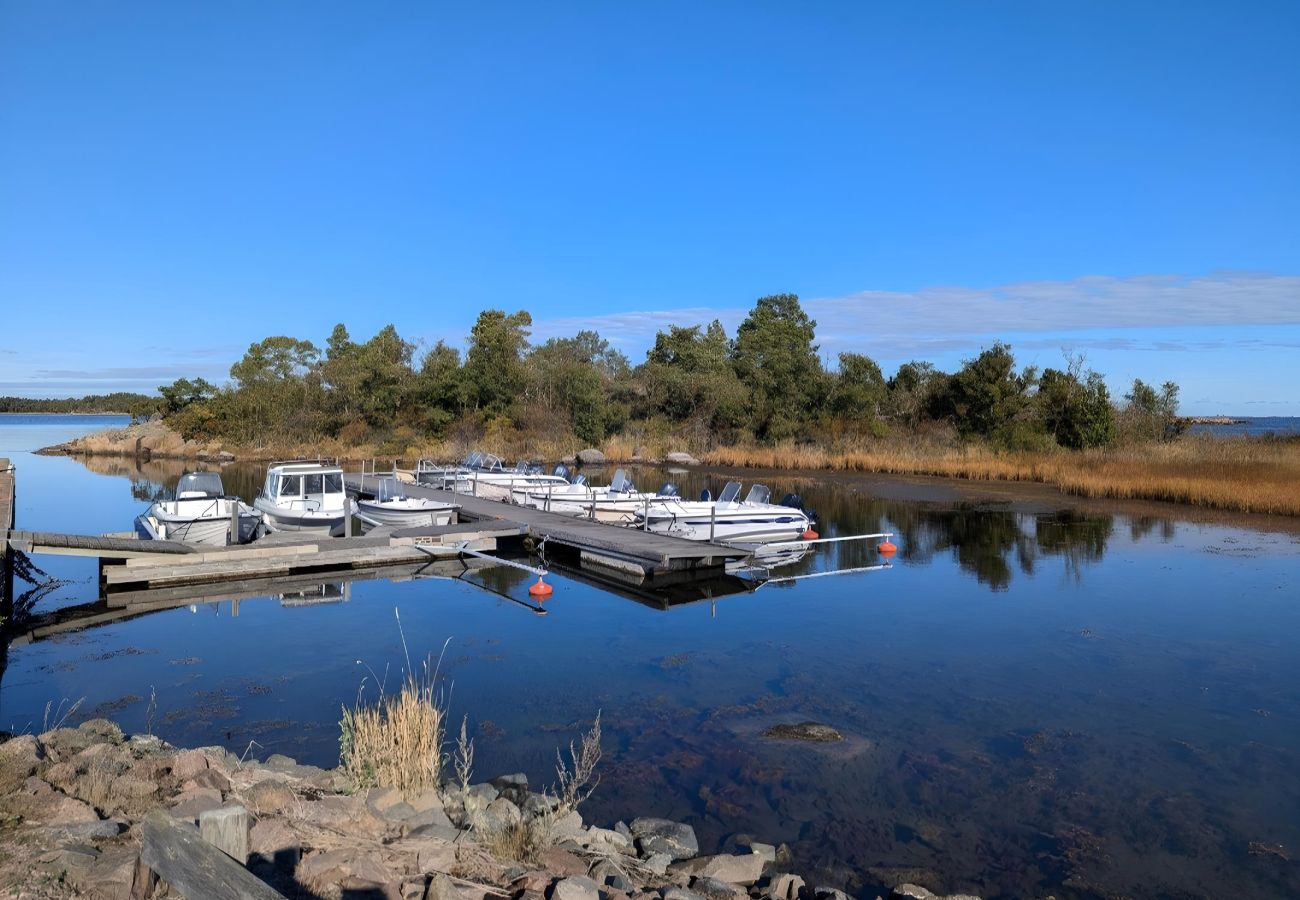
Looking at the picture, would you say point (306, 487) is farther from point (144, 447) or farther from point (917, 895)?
point (144, 447)

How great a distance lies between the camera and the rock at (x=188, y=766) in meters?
6.67

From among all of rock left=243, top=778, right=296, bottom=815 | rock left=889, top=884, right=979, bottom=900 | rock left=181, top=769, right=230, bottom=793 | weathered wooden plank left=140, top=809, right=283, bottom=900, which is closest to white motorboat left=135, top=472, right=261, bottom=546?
rock left=181, top=769, right=230, bottom=793

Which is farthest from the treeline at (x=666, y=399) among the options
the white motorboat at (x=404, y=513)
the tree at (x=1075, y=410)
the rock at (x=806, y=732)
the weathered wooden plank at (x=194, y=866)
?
the weathered wooden plank at (x=194, y=866)

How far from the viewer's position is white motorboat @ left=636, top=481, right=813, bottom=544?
2139cm

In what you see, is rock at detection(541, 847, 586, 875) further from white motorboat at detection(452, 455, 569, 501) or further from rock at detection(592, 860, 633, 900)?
white motorboat at detection(452, 455, 569, 501)

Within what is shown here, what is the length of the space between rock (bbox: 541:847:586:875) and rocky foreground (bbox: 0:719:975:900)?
1 cm

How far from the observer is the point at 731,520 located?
21422mm

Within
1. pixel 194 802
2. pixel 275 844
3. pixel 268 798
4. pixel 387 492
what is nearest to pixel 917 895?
pixel 275 844

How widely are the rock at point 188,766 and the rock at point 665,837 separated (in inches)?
124

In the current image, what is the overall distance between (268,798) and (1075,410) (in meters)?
41.6

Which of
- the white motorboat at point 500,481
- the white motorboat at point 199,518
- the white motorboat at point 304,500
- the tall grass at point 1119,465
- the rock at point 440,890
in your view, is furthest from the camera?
the tall grass at point 1119,465

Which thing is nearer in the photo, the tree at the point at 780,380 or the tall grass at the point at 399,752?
the tall grass at the point at 399,752

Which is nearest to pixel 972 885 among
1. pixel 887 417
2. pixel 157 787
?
pixel 157 787

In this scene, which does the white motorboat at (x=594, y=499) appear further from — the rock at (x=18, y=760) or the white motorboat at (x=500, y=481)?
the rock at (x=18, y=760)
